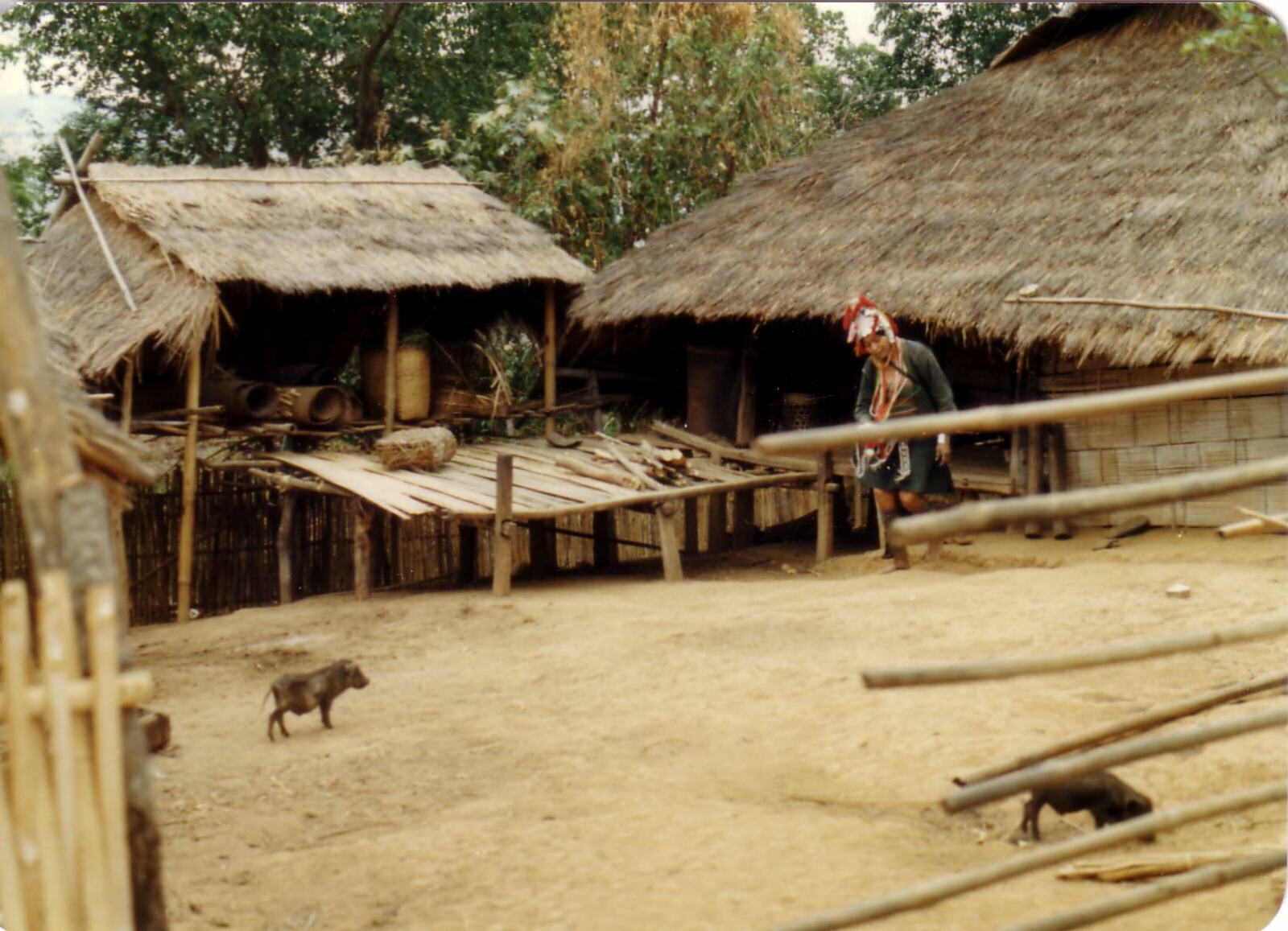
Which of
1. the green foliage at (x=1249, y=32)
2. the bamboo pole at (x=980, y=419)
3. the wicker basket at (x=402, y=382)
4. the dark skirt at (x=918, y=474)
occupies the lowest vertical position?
the dark skirt at (x=918, y=474)

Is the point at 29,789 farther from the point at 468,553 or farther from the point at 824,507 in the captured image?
the point at 468,553

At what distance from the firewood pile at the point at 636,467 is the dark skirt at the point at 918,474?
213 centimetres

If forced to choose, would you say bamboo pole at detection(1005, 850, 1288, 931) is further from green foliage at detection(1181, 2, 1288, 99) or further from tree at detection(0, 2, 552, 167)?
tree at detection(0, 2, 552, 167)

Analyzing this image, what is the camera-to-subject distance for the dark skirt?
24.1ft

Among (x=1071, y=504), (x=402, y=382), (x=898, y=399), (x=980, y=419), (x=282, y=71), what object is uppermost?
(x=282, y=71)

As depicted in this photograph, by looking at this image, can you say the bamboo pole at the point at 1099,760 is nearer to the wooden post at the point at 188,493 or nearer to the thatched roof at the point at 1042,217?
the thatched roof at the point at 1042,217

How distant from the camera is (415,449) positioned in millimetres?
9625

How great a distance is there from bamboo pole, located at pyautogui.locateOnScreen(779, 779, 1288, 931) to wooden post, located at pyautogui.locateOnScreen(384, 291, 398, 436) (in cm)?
810

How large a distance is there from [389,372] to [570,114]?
3.03m

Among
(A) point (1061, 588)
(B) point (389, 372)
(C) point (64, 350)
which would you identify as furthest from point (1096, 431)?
(C) point (64, 350)

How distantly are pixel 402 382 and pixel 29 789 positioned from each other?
8.46 metres

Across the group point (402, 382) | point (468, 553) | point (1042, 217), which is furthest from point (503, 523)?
point (1042, 217)

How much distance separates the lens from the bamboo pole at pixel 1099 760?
7.82 ft

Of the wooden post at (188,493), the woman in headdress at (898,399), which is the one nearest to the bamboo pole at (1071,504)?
the woman in headdress at (898,399)
